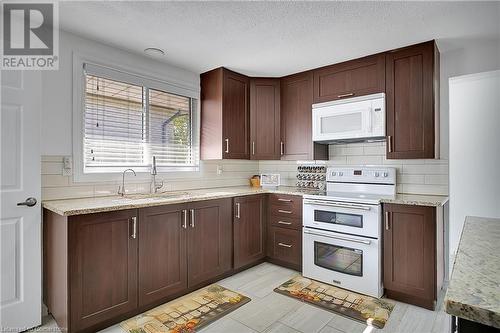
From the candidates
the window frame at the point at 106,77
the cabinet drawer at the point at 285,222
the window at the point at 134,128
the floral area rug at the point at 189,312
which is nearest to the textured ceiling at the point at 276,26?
the window frame at the point at 106,77

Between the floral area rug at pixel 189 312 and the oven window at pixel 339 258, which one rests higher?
the oven window at pixel 339 258

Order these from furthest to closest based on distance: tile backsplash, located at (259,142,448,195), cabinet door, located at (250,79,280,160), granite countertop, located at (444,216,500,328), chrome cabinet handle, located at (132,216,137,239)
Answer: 1. cabinet door, located at (250,79,280,160)
2. tile backsplash, located at (259,142,448,195)
3. chrome cabinet handle, located at (132,216,137,239)
4. granite countertop, located at (444,216,500,328)

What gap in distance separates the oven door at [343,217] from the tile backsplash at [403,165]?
688 millimetres

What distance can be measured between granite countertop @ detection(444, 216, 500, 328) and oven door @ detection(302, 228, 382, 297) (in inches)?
59.6

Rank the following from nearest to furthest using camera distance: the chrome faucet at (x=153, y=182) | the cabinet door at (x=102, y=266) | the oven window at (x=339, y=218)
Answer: the cabinet door at (x=102, y=266), the oven window at (x=339, y=218), the chrome faucet at (x=153, y=182)

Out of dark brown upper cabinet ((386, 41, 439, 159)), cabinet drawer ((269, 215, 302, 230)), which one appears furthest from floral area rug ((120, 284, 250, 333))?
dark brown upper cabinet ((386, 41, 439, 159))

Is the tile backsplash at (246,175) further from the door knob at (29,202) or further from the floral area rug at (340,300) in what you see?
the floral area rug at (340,300)

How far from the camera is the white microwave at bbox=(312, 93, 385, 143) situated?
9.48ft

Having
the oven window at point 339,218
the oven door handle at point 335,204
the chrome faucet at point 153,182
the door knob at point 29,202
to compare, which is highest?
the chrome faucet at point 153,182

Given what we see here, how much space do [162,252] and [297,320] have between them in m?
1.24

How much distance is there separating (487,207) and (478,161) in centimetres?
41

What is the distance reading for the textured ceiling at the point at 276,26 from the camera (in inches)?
80.4

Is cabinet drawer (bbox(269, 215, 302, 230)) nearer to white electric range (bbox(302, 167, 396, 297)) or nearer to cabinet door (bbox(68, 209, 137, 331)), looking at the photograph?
white electric range (bbox(302, 167, 396, 297))

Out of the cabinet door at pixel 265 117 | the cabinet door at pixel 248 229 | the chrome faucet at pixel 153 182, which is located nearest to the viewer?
the chrome faucet at pixel 153 182
